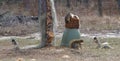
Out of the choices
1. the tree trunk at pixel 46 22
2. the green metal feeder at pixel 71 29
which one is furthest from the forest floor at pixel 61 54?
the green metal feeder at pixel 71 29

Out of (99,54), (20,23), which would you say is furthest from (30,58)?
(20,23)

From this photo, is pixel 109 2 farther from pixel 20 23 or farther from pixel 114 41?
pixel 114 41

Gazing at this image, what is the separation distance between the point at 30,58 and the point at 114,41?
4650 millimetres

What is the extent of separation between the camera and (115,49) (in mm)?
10812

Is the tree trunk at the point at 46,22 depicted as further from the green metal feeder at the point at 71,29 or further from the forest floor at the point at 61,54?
the green metal feeder at the point at 71,29

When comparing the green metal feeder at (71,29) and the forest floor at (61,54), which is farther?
the green metal feeder at (71,29)

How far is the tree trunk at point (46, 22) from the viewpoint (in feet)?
34.7

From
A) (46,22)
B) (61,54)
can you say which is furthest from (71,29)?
(61,54)

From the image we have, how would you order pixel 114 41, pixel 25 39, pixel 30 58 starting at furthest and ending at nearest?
pixel 25 39
pixel 114 41
pixel 30 58

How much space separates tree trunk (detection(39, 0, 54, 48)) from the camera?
1058 cm

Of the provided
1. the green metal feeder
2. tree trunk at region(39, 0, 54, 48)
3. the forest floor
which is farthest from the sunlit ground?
the green metal feeder

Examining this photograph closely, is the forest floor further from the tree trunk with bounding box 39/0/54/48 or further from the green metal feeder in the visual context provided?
the green metal feeder

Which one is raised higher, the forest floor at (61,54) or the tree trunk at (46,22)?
the tree trunk at (46,22)

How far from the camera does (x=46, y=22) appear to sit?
34.8ft
